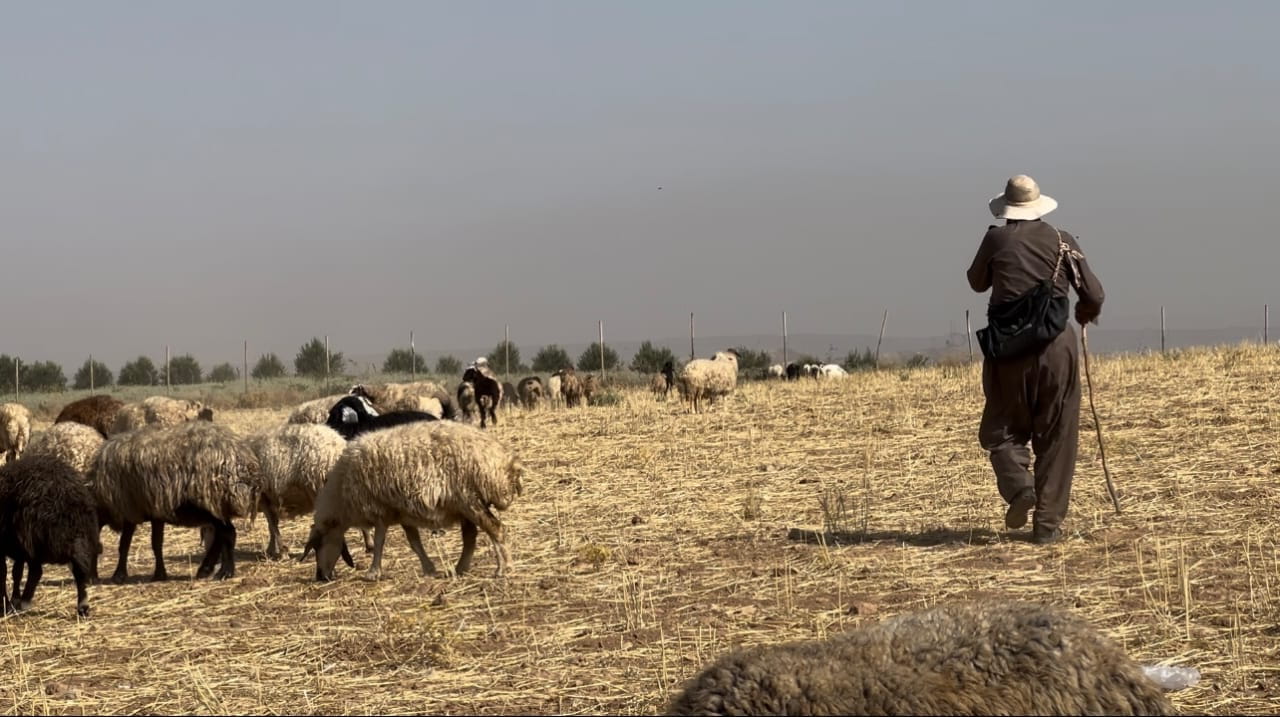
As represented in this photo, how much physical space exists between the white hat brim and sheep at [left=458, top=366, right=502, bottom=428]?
1675 centimetres

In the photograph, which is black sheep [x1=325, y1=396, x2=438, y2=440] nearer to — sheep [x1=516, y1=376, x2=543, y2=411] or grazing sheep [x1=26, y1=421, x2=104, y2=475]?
grazing sheep [x1=26, y1=421, x2=104, y2=475]

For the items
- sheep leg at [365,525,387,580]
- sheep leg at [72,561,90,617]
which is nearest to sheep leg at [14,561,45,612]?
sheep leg at [72,561,90,617]

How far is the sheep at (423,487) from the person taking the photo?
9484 mm

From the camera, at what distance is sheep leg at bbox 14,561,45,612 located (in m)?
9.09

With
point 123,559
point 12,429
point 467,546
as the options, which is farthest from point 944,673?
point 12,429

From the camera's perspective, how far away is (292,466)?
11.0 meters

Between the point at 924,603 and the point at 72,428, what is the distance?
8.72m

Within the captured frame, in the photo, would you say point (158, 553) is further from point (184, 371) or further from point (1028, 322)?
point (184, 371)

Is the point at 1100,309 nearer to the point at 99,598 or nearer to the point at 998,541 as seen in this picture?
the point at 998,541

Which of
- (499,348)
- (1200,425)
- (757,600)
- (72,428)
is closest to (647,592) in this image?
(757,600)

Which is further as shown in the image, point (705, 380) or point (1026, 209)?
point (705, 380)

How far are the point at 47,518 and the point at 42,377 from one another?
151 ft

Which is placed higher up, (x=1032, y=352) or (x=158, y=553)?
(x=1032, y=352)

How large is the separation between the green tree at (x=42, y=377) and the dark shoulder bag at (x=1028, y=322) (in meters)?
46.4
